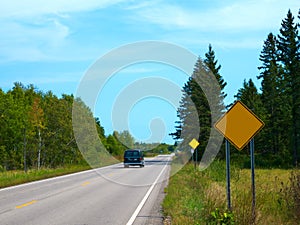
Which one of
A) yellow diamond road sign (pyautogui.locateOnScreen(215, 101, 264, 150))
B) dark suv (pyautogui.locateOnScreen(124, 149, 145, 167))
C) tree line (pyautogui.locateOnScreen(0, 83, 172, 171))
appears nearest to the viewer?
yellow diamond road sign (pyautogui.locateOnScreen(215, 101, 264, 150))

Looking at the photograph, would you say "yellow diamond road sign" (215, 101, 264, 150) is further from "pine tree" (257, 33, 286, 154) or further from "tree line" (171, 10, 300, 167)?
"pine tree" (257, 33, 286, 154)

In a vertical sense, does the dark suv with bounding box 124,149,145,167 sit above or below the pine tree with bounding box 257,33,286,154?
below

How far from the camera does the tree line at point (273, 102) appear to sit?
167ft

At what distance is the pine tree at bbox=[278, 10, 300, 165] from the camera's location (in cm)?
4947

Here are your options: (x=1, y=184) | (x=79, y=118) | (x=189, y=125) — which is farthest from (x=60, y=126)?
(x=1, y=184)

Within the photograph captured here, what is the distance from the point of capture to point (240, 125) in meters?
10.2

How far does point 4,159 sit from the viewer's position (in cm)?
6312

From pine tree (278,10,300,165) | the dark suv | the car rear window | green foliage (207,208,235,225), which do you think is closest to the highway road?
green foliage (207,208,235,225)

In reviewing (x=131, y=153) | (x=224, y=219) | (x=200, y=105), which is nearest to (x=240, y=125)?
(x=224, y=219)

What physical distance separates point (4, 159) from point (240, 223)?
193 ft

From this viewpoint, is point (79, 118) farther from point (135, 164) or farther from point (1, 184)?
point (1, 184)

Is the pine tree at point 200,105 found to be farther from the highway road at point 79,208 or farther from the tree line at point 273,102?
the highway road at point 79,208

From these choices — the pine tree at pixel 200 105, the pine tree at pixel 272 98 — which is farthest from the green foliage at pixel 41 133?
the pine tree at pixel 272 98

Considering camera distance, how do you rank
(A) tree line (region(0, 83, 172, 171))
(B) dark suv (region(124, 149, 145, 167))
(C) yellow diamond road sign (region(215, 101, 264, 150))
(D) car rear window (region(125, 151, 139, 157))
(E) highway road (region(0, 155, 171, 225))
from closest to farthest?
(C) yellow diamond road sign (region(215, 101, 264, 150)) < (E) highway road (region(0, 155, 171, 225)) < (D) car rear window (region(125, 151, 139, 157)) < (B) dark suv (region(124, 149, 145, 167)) < (A) tree line (region(0, 83, 172, 171))
